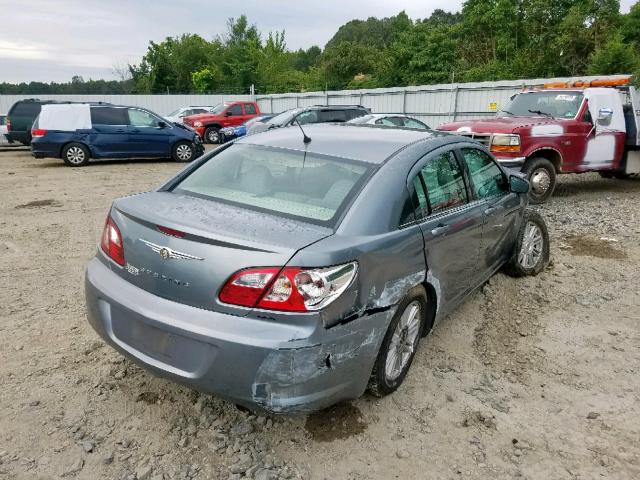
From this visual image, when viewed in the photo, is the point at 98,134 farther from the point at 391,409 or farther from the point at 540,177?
the point at 391,409

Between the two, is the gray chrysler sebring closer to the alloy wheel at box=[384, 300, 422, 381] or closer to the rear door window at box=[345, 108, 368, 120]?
the alloy wheel at box=[384, 300, 422, 381]

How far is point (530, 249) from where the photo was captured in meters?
5.11

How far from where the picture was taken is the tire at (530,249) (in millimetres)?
4832

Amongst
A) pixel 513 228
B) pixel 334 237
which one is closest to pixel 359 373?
pixel 334 237

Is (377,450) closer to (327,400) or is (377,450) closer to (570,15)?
(327,400)

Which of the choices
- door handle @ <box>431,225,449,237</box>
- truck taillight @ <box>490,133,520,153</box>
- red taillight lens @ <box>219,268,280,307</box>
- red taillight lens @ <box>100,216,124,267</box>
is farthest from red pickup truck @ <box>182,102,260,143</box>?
red taillight lens @ <box>219,268,280,307</box>

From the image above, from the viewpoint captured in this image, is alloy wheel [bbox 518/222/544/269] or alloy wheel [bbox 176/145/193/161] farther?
alloy wheel [bbox 176/145/193/161]

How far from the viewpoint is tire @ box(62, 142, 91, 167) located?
523 inches

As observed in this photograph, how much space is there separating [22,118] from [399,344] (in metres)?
17.3

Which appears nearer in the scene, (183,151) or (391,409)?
(391,409)

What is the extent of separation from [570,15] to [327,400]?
3186 cm

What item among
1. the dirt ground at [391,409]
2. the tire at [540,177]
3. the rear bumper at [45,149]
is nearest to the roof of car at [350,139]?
the dirt ground at [391,409]

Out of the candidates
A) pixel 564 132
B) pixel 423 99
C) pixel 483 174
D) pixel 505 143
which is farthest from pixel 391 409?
pixel 423 99

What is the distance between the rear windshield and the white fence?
1259cm
